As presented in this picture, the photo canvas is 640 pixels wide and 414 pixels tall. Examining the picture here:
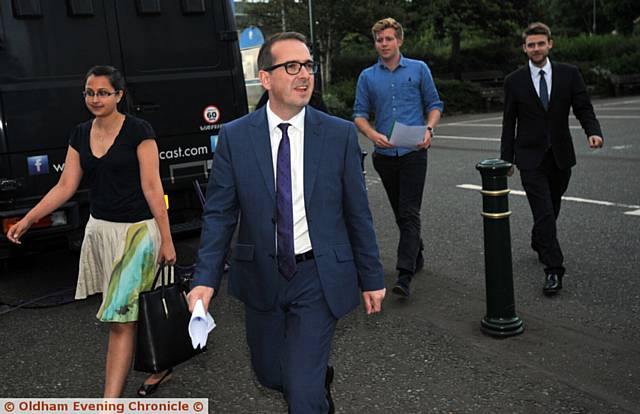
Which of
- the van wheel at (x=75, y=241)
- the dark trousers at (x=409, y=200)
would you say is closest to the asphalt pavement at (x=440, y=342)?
the van wheel at (x=75, y=241)

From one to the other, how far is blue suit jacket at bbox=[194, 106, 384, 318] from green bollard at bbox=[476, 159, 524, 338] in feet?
6.14

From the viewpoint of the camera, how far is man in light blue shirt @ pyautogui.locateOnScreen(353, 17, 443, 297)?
17.5ft

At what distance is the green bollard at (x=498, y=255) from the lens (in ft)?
14.7

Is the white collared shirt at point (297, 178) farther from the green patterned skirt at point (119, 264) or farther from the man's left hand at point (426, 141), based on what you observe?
the man's left hand at point (426, 141)

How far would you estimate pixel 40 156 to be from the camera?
550cm

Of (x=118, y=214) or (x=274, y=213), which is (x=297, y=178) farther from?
(x=118, y=214)

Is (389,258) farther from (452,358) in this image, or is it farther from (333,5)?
(333,5)

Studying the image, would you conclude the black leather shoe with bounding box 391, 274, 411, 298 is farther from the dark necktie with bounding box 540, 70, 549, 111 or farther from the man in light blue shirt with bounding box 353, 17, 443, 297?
the dark necktie with bounding box 540, 70, 549, 111

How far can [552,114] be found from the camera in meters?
5.37

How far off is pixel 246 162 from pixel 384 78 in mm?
2958

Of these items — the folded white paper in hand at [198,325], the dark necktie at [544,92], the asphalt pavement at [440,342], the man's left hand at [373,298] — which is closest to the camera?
the folded white paper in hand at [198,325]

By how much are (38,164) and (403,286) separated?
283cm

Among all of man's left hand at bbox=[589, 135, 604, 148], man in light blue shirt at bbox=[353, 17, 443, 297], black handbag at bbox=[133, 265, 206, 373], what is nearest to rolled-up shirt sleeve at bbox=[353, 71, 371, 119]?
man in light blue shirt at bbox=[353, 17, 443, 297]

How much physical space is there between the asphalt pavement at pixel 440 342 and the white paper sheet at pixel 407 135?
112cm
